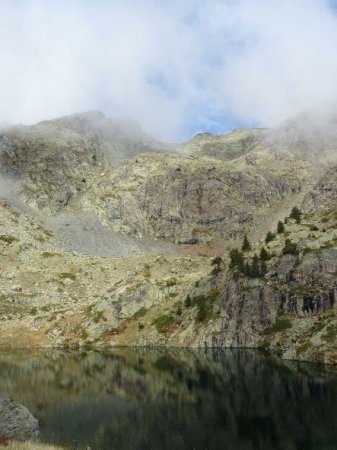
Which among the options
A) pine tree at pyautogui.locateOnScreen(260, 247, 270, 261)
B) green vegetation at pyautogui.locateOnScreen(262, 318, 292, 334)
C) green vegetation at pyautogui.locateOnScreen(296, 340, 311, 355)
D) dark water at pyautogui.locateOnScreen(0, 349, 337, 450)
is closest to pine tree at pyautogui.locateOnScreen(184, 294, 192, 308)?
pine tree at pyautogui.locateOnScreen(260, 247, 270, 261)

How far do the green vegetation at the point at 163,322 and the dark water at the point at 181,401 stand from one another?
30.2m

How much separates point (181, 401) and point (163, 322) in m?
80.3

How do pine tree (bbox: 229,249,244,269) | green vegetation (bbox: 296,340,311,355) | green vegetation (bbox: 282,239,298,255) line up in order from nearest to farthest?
green vegetation (bbox: 296,340,311,355)
green vegetation (bbox: 282,239,298,255)
pine tree (bbox: 229,249,244,269)

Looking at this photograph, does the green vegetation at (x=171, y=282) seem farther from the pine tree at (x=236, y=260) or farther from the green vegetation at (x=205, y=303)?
the pine tree at (x=236, y=260)

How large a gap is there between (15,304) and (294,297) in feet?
337

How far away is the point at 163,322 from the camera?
144875 millimetres

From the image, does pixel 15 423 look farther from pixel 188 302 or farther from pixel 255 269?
pixel 188 302

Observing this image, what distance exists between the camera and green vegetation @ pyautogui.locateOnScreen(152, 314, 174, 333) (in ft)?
469

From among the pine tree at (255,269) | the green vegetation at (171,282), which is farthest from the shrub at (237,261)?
the green vegetation at (171,282)

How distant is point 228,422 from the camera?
53.3 metres

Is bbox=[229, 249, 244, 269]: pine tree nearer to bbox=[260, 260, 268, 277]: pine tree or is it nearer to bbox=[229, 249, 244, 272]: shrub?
bbox=[229, 249, 244, 272]: shrub

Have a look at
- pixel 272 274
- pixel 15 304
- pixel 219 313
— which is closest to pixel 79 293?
pixel 15 304

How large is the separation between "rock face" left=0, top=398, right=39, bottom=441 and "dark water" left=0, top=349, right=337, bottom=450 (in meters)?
3.21

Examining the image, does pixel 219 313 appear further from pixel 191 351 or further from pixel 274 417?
pixel 274 417
